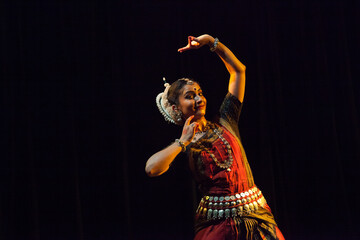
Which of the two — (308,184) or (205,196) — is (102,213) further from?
(308,184)

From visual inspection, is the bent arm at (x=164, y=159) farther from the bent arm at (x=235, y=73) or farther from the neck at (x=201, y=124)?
the bent arm at (x=235, y=73)

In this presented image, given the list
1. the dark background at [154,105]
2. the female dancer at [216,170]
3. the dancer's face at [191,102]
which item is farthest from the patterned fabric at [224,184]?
the dark background at [154,105]

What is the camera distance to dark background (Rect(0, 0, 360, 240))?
112 inches

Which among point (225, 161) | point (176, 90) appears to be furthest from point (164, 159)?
point (176, 90)

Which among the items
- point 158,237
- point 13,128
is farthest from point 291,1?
point 13,128

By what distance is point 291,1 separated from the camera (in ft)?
9.66

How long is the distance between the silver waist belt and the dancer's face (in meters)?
→ 0.41

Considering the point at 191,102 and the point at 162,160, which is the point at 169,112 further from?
the point at 162,160

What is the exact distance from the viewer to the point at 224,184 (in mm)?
1678

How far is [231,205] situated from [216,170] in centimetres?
17

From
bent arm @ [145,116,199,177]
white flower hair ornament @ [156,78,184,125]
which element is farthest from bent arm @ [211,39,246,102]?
bent arm @ [145,116,199,177]

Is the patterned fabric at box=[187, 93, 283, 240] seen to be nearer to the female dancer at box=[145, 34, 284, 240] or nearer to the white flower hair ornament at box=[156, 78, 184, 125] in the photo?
the female dancer at box=[145, 34, 284, 240]

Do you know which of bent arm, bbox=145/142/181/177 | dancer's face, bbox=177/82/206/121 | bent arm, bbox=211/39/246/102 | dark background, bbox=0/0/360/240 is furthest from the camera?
dark background, bbox=0/0/360/240

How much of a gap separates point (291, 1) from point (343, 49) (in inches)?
22.0
